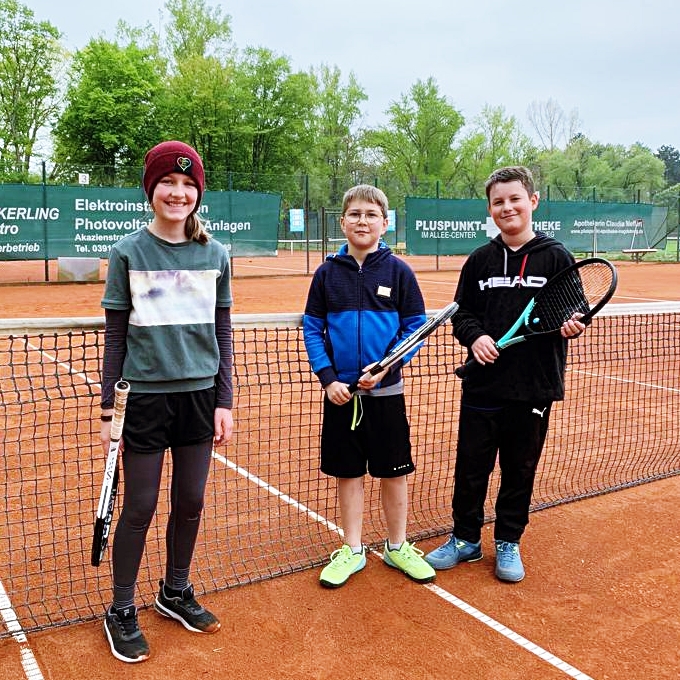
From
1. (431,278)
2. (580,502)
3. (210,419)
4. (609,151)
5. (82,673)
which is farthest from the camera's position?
(609,151)

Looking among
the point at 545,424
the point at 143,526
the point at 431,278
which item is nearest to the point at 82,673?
the point at 143,526

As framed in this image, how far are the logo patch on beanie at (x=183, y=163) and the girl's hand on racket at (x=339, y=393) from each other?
1110 mm

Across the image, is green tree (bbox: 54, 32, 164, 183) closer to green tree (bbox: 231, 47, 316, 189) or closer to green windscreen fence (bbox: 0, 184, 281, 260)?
green tree (bbox: 231, 47, 316, 189)

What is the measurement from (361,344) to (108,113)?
128ft

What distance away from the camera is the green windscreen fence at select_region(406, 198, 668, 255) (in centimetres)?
2131

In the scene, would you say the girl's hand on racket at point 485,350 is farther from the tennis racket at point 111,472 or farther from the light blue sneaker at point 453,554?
the tennis racket at point 111,472

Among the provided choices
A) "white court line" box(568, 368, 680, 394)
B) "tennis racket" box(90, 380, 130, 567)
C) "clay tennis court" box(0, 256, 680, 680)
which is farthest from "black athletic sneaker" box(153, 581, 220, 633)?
"white court line" box(568, 368, 680, 394)

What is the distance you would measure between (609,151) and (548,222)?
4491 cm

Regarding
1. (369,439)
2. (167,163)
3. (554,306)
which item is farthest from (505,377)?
(167,163)

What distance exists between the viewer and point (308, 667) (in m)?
2.69

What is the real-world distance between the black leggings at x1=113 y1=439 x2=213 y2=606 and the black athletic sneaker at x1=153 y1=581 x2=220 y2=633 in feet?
0.16

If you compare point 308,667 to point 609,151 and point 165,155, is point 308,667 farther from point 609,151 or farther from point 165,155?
point 609,151

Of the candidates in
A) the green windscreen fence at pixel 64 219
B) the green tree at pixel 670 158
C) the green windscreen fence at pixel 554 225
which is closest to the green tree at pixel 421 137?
the green windscreen fence at pixel 554 225

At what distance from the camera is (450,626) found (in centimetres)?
297
